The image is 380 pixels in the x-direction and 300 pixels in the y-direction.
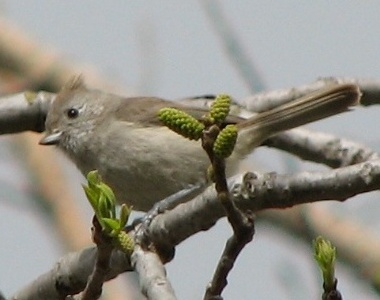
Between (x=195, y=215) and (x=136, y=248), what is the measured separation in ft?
0.65

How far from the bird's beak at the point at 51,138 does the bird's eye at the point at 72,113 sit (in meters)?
0.16

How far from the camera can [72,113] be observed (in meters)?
6.06

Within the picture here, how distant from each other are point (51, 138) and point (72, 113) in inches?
10.6

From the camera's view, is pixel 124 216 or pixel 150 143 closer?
pixel 124 216

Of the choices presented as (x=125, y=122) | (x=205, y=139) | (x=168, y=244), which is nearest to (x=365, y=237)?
(x=125, y=122)

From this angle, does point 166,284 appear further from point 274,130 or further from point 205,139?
point 274,130

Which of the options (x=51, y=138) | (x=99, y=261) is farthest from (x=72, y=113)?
(x=99, y=261)

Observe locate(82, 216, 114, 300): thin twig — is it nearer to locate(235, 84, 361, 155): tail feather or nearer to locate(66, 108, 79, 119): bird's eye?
locate(235, 84, 361, 155): tail feather

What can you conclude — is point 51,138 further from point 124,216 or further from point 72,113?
point 124,216

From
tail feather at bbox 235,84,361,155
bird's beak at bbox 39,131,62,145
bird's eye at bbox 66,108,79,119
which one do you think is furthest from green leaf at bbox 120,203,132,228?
bird's eye at bbox 66,108,79,119

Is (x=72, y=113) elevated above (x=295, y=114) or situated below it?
above

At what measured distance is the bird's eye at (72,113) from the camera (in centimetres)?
599

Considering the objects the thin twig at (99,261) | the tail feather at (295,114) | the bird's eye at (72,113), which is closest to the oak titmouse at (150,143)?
the tail feather at (295,114)

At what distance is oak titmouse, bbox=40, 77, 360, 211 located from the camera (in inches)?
186
